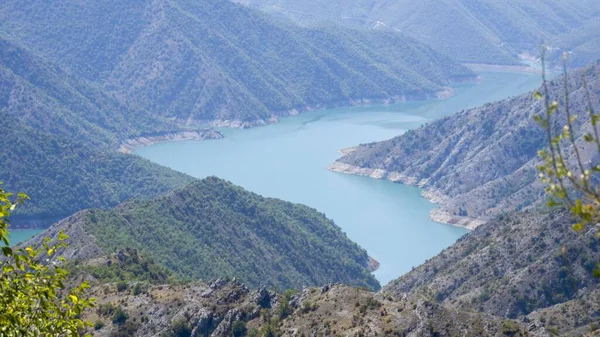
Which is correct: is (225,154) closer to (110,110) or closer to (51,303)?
(110,110)

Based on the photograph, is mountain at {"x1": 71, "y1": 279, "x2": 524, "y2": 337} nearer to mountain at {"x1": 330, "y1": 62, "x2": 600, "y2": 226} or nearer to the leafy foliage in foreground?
the leafy foliage in foreground

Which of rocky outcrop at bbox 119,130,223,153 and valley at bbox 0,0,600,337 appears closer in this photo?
valley at bbox 0,0,600,337

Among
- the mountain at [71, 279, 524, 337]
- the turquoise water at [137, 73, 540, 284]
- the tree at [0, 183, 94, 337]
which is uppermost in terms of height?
the turquoise water at [137, 73, 540, 284]

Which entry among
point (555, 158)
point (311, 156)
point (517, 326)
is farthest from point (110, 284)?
point (311, 156)

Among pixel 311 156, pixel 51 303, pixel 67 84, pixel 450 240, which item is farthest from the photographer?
pixel 67 84

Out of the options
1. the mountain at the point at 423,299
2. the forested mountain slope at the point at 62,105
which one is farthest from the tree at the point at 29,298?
the forested mountain slope at the point at 62,105

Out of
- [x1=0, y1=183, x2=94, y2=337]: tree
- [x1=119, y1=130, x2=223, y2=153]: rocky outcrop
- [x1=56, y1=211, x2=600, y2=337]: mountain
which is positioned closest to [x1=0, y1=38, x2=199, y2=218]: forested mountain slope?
[x1=119, y1=130, x2=223, y2=153]: rocky outcrop

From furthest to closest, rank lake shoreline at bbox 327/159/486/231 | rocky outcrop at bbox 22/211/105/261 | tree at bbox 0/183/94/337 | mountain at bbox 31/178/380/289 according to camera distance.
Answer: lake shoreline at bbox 327/159/486/231, mountain at bbox 31/178/380/289, rocky outcrop at bbox 22/211/105/261, tree at bbox 0/183/94/337
